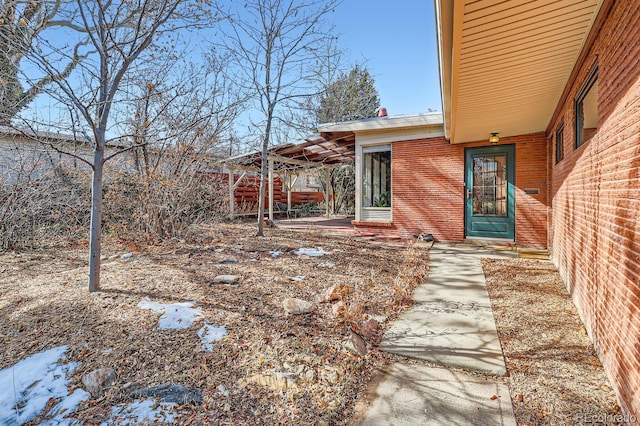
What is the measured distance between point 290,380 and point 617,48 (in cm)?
324

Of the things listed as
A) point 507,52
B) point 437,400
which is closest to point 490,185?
point 507,52

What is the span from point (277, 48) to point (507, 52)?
5.69m

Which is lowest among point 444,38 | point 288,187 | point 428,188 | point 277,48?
point 428,188

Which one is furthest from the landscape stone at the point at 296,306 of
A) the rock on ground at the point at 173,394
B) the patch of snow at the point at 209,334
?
the rock on ground at the point at 173,394

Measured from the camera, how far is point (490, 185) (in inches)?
277

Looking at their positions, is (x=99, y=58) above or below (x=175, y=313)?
above

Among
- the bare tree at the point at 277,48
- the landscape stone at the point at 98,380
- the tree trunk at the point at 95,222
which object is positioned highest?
the bare tree at the point at 277,48

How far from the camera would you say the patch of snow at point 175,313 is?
2577 mm

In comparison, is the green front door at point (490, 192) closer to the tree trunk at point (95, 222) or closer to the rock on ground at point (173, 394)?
the rock on ground at point (173, 394)

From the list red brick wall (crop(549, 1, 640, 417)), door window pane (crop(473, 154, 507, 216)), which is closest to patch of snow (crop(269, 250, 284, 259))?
red brick wall (crop(549, 1, 640, 417))

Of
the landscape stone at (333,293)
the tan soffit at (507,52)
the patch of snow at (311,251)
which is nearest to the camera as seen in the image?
the tan soffit at (507,52)

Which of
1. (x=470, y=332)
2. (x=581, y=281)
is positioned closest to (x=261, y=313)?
(x=470, y=332)

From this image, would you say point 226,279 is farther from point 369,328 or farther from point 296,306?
point 369,328

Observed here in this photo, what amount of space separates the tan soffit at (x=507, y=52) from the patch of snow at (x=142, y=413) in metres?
3.16
